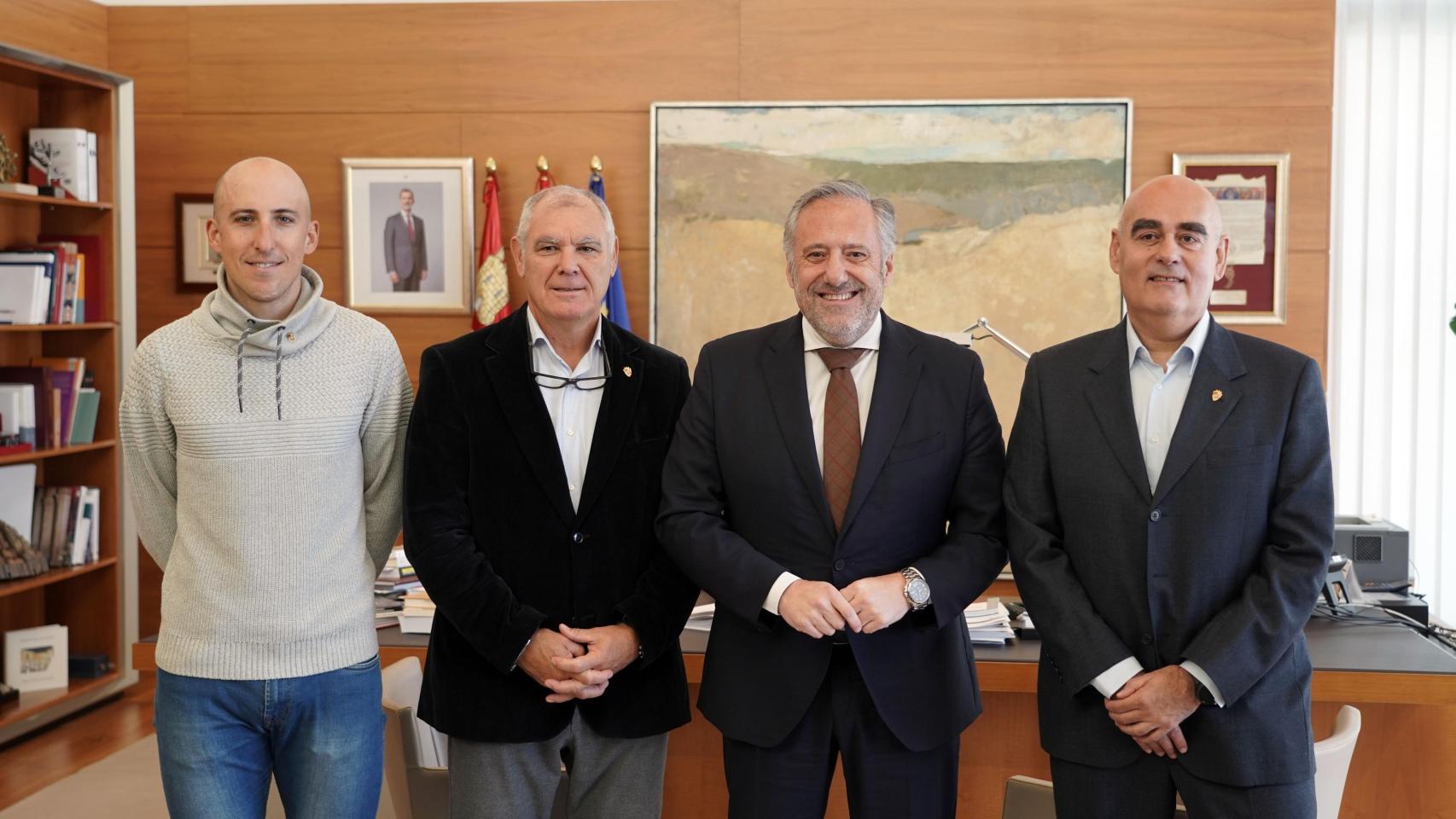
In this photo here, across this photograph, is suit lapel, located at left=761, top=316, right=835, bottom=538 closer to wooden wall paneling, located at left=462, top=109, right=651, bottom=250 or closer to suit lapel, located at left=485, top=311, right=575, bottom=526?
suit lapel, located at left=485, top=311, right=575, bottom=526

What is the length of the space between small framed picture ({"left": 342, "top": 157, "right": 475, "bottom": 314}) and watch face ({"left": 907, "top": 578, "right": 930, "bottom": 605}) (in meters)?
3.75

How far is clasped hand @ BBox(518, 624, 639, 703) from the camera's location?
2104mm

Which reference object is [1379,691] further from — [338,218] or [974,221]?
[338,218]

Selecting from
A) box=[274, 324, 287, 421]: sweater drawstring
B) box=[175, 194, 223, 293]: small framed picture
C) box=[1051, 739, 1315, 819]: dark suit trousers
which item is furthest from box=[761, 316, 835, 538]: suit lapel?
box=[175, 194, 223, 293]: small framed picture

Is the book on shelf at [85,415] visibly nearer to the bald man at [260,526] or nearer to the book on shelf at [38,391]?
the book on shelf at [38,391]

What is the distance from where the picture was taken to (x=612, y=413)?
222 cm

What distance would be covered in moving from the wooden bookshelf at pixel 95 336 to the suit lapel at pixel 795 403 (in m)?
3.76

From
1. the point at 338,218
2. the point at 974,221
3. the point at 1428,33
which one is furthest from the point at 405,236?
the point at 1428,33

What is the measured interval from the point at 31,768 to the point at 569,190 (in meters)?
3.43

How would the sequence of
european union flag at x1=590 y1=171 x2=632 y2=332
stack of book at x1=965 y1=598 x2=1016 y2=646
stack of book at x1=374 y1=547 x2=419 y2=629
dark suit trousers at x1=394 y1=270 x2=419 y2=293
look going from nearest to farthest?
stack of book at x1=965 y1=598 x2=1016 y2=646 → stack of book at x1=374 y1=547 x2=419 y2=629 → european union flag at x1=590 y1=171 x2=632 y2=332 → dark suit trousers at x1=394 y1=270 x2=419 y2=293

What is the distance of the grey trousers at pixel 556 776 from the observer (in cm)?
217

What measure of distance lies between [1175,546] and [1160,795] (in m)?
0.43

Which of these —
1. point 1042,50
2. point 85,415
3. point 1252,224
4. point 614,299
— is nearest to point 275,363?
point 614,299

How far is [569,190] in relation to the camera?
2.25m
